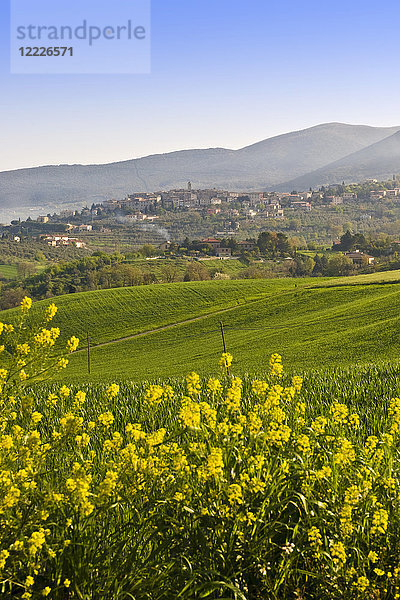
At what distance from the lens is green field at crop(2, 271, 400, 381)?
1089 inches

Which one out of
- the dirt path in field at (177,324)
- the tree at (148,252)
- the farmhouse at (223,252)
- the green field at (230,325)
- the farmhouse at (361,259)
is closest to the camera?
the green field at (230,325)

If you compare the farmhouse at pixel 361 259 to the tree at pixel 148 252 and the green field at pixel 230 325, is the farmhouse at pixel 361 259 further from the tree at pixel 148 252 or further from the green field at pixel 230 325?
the tree at pixel 148 252

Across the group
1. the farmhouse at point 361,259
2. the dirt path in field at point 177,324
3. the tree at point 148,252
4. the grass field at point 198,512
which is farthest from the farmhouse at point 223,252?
the grass field at point 198,512

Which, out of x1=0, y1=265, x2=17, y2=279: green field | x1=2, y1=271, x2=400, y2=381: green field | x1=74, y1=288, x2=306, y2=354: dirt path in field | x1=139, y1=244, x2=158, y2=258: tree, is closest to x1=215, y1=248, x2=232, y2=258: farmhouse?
x1=139, y1=244, x2=158, y2=258: tree

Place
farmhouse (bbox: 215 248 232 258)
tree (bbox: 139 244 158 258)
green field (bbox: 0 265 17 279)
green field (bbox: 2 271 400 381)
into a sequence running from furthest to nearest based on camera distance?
1. farmhouse (bbox: 215 248 232 258)
2. tree (bbox: 139 244 158 258)
3. green field (bbox: 0 265 17 279)
4. green field (bbox: 2 271 400 381)

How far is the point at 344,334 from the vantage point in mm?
31891

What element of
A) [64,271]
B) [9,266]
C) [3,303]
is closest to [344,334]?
[3,303]

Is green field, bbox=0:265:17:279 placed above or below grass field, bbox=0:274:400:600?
below

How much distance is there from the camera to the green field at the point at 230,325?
2767cm

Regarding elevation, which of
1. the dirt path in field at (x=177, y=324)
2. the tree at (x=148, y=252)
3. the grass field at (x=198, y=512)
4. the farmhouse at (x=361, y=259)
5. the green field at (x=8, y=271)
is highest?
the grass field at (x=198, y=512)

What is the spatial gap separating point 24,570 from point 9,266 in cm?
12945

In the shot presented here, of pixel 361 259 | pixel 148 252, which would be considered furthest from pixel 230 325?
pixel 148 252

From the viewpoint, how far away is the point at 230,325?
49.2 m

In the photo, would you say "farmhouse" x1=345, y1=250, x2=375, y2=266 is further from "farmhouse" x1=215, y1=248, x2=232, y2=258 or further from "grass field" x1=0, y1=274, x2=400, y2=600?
"grass field" x1=0, y1=274, x2=400, y2=600
